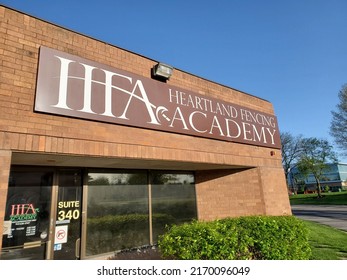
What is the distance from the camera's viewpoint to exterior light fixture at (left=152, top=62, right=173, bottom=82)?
596 centimetres

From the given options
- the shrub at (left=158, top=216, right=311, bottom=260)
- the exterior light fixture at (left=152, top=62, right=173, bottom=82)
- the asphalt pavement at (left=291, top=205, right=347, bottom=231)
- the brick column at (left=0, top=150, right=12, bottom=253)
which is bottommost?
the asphalt pavement at (left=291, top=205, right=347, bottom=231)

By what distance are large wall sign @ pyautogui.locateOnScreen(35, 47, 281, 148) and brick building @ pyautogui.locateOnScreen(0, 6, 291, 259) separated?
0.02 metres

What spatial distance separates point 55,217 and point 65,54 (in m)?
3.31

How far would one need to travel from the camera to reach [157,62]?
6203mm

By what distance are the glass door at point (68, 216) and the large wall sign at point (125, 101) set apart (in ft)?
6.22

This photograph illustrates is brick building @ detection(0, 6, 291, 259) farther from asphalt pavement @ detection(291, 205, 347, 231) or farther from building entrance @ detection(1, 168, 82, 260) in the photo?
asphalt pavement @ detection(291, 205, 347, 231)

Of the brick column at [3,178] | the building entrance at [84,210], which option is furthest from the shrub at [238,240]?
the brick column at [3,178]

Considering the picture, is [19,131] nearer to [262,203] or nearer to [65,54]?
[65,54]

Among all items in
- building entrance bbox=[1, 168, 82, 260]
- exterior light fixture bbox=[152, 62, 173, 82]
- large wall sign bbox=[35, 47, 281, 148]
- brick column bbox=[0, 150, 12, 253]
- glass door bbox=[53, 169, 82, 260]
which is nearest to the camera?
brick column bbox=[0, 150, 12, 253]

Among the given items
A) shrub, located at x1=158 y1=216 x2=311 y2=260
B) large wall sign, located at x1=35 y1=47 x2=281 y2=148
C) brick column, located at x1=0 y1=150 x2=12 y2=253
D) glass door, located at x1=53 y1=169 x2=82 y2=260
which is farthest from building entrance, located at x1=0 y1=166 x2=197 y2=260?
shrub, located at x1=158 y1=216 x2=311 y2=260

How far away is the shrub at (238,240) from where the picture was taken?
13.0ft

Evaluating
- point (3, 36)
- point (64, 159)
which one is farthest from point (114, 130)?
point (3, 36)

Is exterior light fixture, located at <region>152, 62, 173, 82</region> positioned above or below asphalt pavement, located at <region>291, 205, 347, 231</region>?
above

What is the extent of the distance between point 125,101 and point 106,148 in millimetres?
1119
